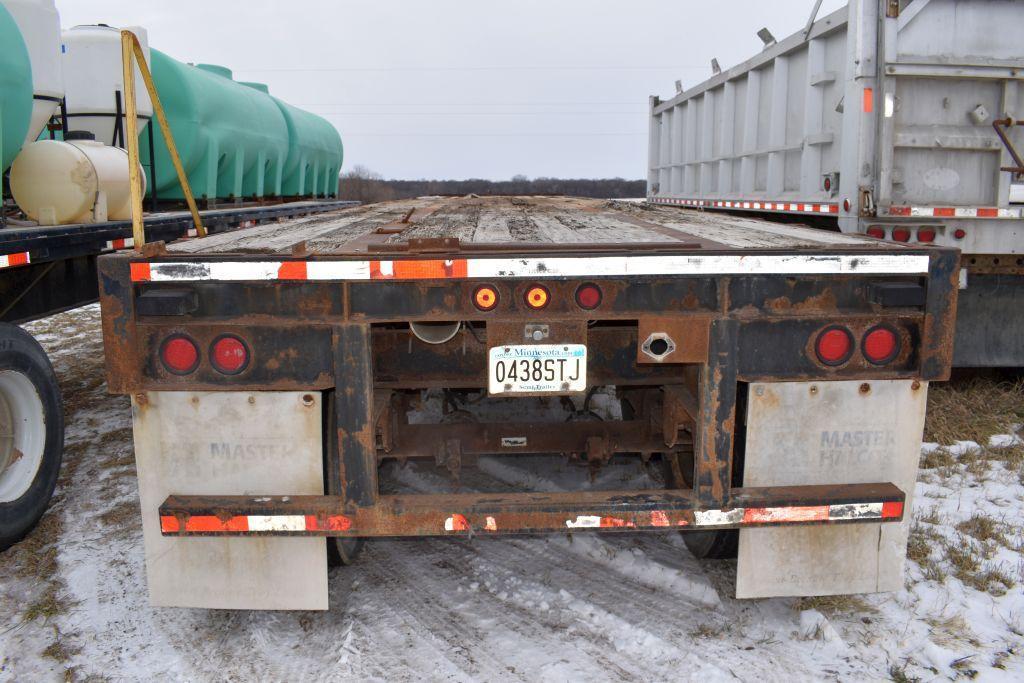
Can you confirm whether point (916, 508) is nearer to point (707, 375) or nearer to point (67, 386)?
point (707, 375)

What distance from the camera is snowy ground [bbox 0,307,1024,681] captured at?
2812mm

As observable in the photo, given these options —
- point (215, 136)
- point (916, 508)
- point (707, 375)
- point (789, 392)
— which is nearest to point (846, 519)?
point (789, 392)

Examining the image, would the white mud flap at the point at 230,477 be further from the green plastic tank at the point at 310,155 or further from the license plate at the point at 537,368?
the green plastic tank at the point at 310,155

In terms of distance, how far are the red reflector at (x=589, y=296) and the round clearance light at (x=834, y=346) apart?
768mm

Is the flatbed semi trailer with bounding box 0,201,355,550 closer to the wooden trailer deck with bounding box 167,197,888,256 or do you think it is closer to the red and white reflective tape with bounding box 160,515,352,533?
the wooden trailer deck with bounding box 167,197,888,256

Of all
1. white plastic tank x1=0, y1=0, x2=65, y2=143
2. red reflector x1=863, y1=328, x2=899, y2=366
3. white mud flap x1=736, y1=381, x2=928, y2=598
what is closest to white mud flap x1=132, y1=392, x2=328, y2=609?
white mud flap x1=736, y1=381, x2=928, y2=598

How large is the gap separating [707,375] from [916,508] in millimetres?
2142

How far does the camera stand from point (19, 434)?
392 cm

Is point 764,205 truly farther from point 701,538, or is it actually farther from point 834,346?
point 834,346

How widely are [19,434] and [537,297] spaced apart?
2893 mm

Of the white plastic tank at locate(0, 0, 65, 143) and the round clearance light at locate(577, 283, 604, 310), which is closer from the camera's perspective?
the round clearance light at locate(577, 283, 604, 310)

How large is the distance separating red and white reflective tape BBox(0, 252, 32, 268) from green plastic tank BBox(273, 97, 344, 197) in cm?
933

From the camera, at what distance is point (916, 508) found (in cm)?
409

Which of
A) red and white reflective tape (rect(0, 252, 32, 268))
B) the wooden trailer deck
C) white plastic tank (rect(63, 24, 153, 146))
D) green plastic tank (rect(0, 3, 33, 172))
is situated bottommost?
red and white reflective tape (rect(0, 252, 32, 268))
